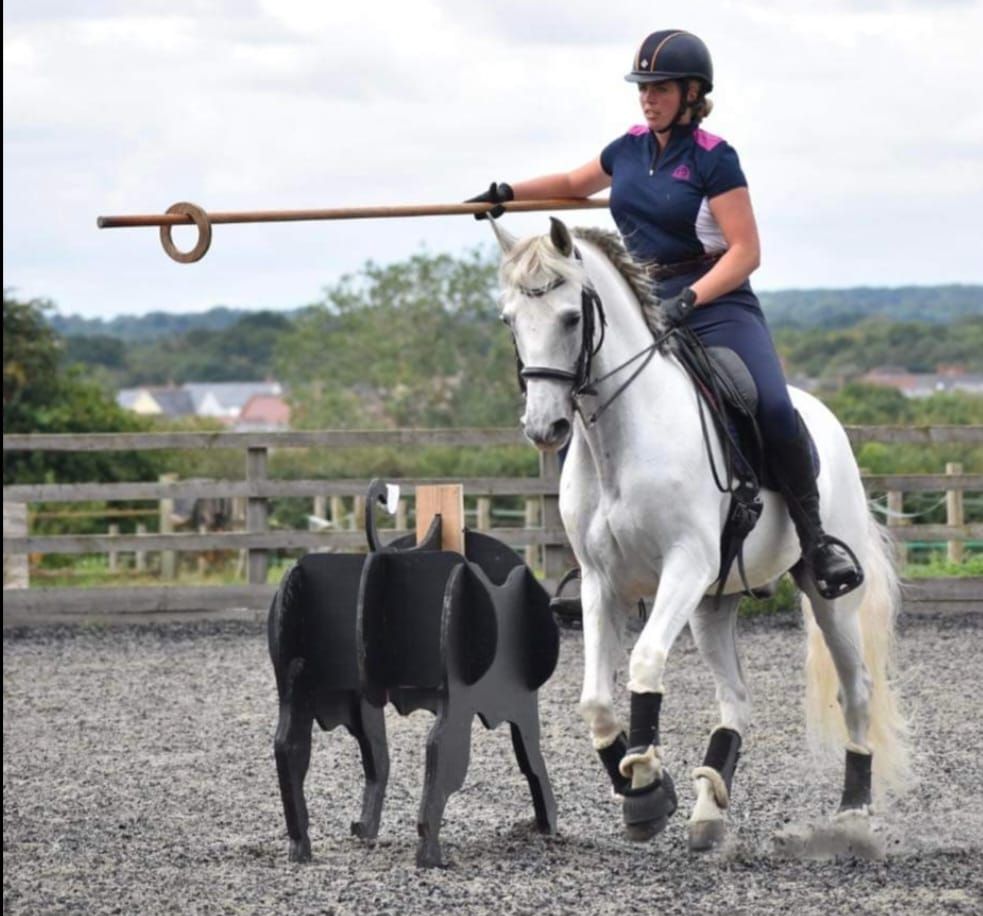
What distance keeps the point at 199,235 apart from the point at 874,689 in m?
2.91

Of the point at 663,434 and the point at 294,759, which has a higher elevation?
the point at 663,434

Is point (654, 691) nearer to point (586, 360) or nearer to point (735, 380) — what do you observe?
point (586, 360)

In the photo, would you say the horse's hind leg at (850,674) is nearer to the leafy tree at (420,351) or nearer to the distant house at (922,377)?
the leafy tree at (420,351)

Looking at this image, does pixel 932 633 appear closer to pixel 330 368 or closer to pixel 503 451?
pixel 503 451

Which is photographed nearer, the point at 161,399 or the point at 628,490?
the point at 628,490

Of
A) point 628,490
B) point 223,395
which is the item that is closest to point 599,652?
point 628,490

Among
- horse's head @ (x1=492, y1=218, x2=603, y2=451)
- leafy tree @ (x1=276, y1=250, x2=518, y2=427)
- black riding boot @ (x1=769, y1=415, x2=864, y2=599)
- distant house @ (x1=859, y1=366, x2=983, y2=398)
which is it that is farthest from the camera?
distant house @ (x1=859, y1=366, x2=983, y2=398)

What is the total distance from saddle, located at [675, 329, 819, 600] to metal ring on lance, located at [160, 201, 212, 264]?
5.22 feet

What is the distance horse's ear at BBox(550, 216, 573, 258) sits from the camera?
5414mm

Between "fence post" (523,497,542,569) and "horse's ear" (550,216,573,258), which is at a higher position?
"horse's ear" (550,216,573,258)

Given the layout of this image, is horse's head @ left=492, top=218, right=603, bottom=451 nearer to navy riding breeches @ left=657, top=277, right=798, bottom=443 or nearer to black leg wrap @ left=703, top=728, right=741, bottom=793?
navy riding breeches @ left=657, top=277, right=798, bottom=443

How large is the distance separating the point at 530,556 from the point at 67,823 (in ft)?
38.3

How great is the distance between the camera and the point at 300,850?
19.4ft

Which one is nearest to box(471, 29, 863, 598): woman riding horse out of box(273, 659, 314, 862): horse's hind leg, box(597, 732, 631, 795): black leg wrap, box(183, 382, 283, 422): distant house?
box(597, 732, 631, 795): black leg wrap
